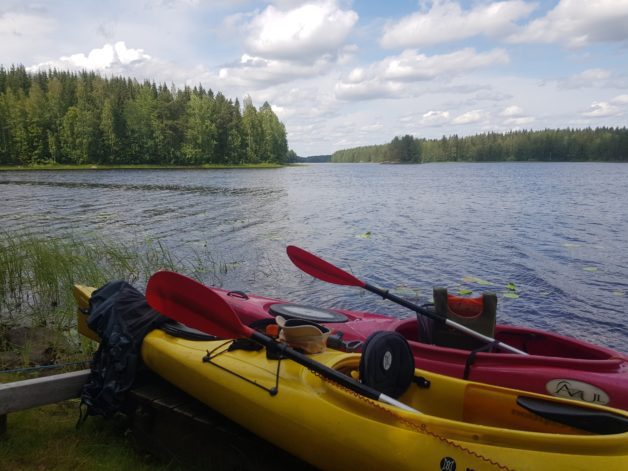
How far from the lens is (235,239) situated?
14.0 metres

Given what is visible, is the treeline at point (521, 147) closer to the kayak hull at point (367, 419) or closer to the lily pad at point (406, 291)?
the lily pad at point (406, 291)

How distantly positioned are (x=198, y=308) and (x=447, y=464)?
6.45 ft

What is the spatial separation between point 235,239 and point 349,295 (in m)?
5.74

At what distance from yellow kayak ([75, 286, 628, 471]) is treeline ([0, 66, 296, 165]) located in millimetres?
64963

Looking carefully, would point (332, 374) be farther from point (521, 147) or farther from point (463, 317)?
point (521, 147)

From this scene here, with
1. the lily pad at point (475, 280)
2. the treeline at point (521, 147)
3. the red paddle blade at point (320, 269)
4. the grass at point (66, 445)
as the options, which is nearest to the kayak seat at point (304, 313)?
the red paddle blade at point (320, 269)

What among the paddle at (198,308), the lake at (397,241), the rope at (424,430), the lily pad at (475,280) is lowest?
the lily pad at (475,280)

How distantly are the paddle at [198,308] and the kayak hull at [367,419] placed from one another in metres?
0.26

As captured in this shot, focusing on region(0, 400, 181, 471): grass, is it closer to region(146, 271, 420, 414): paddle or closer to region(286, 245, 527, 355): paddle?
region(146, 271, 420, 414): paddle

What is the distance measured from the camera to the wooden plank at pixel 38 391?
331 centimetres

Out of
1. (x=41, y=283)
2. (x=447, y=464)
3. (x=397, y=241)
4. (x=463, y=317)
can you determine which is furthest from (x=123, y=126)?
(x=447, y=464)

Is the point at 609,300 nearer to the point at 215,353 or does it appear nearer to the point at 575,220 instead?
the point at 215,353

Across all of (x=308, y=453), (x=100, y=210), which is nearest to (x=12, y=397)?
(x=308, y=453)

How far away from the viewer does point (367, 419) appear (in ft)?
9.41
